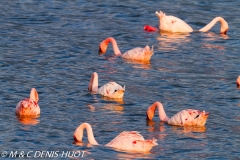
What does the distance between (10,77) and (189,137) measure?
4896 millimetres

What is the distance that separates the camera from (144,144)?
1216 centimetres

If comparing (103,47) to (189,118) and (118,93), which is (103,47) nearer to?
(118,93)

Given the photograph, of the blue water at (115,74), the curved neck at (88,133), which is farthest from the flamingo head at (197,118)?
the curved neck at (88,133)

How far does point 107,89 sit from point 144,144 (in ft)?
11.8

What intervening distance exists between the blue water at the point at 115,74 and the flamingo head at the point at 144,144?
0.35 ft

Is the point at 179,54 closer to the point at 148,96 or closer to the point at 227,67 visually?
the point at 227,67

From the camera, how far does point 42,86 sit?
16.2m

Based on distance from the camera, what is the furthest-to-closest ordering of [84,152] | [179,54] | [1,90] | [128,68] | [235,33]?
[235,33]
[179,54]
[128,68]
[1,90]
[84,152]

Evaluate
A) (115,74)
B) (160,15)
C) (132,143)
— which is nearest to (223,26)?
(160,15)

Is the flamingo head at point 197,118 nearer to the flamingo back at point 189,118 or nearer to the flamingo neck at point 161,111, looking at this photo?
the flamingo back at point 189,118

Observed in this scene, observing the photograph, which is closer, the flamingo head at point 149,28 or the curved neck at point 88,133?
the curved neck at point 88,133

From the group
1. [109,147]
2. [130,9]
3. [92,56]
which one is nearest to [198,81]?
[92,56]

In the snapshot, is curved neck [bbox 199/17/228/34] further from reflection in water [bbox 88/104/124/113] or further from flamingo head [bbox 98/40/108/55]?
reflection in water [bbox 88/104/124/113]

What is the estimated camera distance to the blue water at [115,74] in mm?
12953
